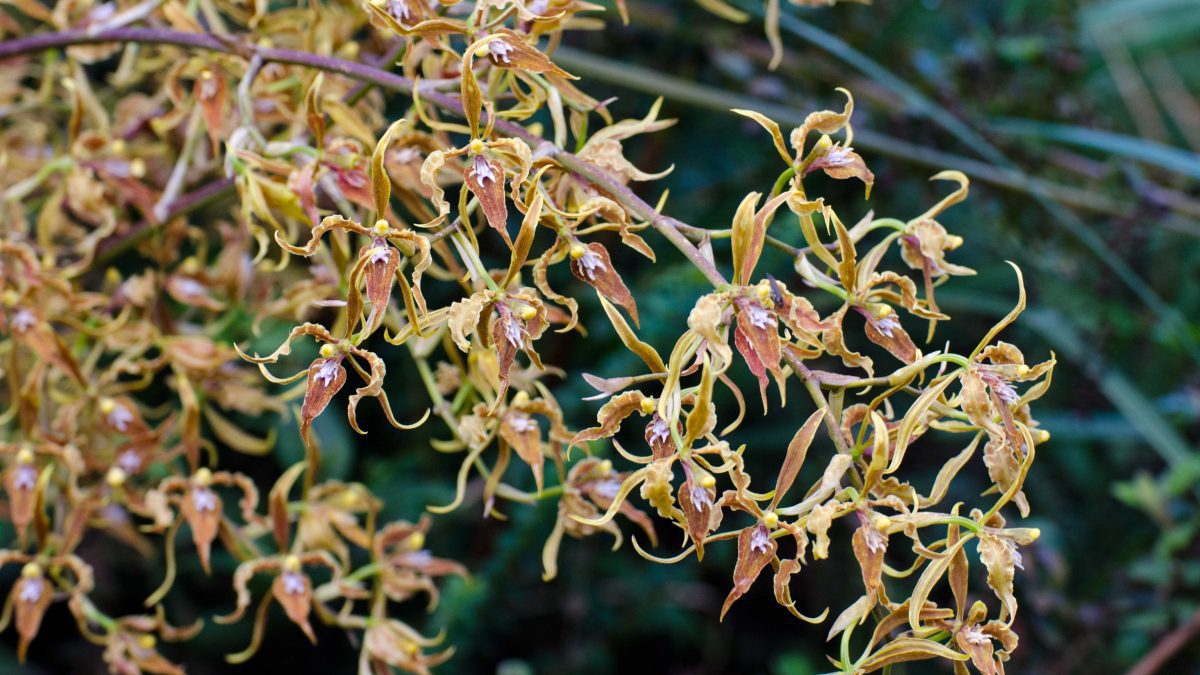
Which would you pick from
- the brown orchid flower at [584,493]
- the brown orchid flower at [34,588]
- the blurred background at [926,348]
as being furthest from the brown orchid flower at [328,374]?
the blurred background at [926,348]

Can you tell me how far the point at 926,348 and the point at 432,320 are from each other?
2.01 ft

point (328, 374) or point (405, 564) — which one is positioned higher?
point (328, 374)

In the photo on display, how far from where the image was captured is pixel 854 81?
Answer: 0.96 m

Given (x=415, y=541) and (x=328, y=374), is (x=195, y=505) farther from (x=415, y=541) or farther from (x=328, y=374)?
(x=328, y=374)

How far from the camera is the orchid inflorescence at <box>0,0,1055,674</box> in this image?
298 mm

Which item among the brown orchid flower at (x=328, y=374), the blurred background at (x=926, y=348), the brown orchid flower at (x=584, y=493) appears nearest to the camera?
the brown orchid flower at (x=328, y=374)

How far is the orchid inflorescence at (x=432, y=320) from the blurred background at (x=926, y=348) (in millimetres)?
195

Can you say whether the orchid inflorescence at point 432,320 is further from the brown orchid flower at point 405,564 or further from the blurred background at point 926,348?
the blurred background at point 926,348

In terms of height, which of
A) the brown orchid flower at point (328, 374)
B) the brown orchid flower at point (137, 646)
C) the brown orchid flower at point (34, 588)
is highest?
Result: the brown orchid flower at point (328, 374)

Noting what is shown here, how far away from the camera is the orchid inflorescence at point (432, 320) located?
30 cm

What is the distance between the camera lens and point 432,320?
0.30 meters

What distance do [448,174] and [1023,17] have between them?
0.83 meters

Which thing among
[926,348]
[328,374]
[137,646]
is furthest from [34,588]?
[926,348]

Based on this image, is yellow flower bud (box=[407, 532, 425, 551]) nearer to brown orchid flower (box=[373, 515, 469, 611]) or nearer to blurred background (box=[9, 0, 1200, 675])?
brown orchid flower (box=[373, 515, 469, 611])
